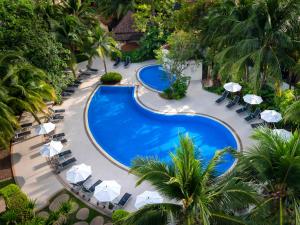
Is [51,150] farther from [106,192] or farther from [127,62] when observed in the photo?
[127,62]

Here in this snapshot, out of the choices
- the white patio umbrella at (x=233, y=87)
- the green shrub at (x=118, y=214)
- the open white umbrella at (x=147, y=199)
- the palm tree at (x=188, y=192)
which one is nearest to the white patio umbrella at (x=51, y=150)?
the green shrub at (x=118, y=214)

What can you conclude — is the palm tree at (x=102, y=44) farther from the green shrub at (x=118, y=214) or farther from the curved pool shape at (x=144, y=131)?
the green shrub at (x=118, y=214)

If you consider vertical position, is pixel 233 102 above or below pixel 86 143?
above

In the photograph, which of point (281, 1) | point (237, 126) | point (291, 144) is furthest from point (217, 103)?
point (291, 144)

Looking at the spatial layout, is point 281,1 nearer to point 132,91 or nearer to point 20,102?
point 132,91

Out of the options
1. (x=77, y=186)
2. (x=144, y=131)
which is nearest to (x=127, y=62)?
(x=144, y=131)

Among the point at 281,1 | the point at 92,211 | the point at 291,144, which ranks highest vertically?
the point at 281,1

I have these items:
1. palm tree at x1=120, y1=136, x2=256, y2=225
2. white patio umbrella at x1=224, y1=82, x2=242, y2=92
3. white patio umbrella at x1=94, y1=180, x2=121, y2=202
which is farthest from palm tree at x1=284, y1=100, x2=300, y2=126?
white patio umbrella at x1=224, y1=82, x2=242, y2=92
